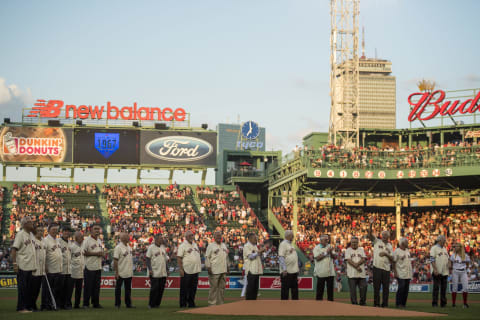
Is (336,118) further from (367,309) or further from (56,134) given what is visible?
(367,309)

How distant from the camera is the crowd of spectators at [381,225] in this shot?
49594mm

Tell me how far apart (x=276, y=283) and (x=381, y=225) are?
76.7 ft

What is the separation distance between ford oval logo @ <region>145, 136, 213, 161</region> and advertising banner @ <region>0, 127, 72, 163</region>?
684 centimetres

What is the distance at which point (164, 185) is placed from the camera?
188 feet

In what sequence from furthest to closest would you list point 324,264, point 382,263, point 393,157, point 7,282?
point 393,157
point 7,282
point 382,263
point 324,264

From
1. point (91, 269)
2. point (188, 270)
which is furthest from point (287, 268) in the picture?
point (91, 269)

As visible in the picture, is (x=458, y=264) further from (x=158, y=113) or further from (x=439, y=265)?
(x=158, y=113)

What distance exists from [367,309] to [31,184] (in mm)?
43588

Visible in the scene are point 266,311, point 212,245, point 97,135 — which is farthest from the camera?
point 97,135

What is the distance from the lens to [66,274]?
59.9ft

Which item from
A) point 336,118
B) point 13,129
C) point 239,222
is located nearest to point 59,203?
point 13,129

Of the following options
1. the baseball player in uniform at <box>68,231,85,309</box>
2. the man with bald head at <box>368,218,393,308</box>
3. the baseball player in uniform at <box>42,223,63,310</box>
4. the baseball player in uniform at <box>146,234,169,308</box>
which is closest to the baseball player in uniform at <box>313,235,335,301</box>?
the man with bald head at <box>368,218,393,308</box>

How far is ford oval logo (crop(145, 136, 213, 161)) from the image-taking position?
56562 millimetres

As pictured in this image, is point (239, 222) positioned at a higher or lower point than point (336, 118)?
lower
